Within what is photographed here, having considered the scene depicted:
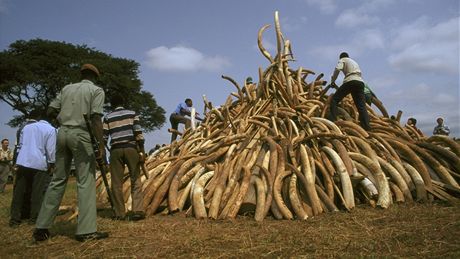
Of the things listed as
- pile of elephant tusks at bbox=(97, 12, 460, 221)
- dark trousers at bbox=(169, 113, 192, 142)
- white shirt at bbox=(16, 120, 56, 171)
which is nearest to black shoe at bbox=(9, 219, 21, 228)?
white shirt at bbox=(16, 120, 56, 171)

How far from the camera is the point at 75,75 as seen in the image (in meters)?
26.3

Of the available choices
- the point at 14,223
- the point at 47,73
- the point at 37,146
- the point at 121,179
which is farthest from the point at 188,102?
the point at 47,73

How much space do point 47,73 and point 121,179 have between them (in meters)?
24.1

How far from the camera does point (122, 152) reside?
5148mm

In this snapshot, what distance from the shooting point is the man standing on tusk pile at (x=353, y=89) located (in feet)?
21.4

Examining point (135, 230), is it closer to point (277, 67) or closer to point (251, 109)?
point (251, 109)

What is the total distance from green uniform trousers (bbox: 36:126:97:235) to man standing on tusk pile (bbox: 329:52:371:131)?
438cm

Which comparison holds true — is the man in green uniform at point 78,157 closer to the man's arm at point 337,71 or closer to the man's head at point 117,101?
the man's head at point 117,101

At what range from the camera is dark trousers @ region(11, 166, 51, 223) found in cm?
549

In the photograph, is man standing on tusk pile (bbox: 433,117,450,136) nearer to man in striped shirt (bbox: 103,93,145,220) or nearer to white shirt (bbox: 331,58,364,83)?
white shirt (bbox: 331,58,364,83)

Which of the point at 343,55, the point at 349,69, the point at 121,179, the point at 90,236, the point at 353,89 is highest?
the point at 343,55

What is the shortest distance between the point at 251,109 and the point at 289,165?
105 inches

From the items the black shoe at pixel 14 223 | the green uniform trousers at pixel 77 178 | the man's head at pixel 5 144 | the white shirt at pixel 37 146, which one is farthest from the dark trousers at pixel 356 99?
the man's head at pixel 5 144

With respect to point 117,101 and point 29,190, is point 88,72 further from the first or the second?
point 29,190
